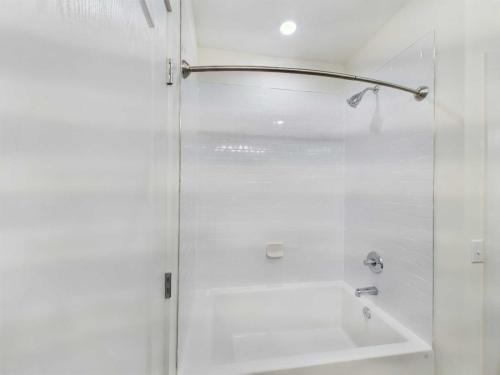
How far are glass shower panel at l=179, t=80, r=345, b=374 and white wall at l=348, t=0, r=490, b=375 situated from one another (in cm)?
89

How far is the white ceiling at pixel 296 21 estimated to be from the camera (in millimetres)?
1516

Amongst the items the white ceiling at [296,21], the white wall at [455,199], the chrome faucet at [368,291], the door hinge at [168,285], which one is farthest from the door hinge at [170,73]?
the chrome faucet at [368,291]

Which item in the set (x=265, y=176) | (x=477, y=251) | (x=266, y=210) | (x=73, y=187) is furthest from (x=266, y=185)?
(x=73, y=187)

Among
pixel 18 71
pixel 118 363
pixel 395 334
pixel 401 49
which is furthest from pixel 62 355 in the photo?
pixel 401 49

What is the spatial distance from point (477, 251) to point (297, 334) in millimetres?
1385

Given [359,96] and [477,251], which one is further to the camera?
[359,96]

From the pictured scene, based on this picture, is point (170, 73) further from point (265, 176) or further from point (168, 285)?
point (265, 176)

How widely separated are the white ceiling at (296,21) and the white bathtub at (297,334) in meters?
1.89

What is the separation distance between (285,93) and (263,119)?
0.30 metres

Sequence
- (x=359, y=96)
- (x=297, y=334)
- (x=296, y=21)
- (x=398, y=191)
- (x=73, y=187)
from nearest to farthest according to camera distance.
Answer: (x=73, y=187), (x=398, y=191), (x=296, y=21), (x=359, y=96), (x=297, y=334)

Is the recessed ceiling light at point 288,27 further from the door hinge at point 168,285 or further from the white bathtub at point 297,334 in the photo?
the white bathtub at point 297,334

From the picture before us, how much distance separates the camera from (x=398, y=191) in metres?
1.51

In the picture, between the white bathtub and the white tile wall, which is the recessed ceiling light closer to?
the white tile wall

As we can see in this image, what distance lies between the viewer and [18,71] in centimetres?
23
